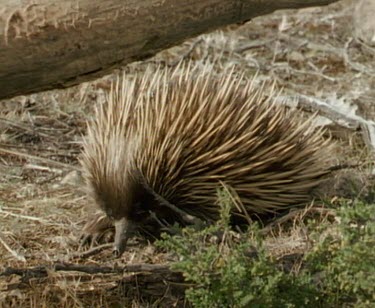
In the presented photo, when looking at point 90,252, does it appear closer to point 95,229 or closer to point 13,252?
point 95,229

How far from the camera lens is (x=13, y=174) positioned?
5227 millimetres

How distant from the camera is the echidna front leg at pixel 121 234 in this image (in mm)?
4348

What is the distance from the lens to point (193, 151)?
4605 mm

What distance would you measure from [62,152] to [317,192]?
53.3 inches

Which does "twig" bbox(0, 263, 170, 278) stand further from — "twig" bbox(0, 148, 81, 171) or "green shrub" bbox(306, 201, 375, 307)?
"twig" bbox(0, 148, 81, 171)

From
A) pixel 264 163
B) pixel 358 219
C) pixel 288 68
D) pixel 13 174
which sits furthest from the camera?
pixel 288 68

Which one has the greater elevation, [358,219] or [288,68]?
[358,219]

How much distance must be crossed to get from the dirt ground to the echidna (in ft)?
0.74

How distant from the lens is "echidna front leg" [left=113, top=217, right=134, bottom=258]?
171 inches

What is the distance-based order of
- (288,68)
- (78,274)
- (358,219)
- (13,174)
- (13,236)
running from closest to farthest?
(358,219) → (78,274) → (13,236) → (13,174) → (288,68)

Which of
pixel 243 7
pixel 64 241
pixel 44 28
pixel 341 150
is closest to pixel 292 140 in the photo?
pixel 341 150

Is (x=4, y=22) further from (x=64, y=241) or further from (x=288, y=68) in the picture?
(x=288, y=68)

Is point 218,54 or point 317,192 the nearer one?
point 317,192

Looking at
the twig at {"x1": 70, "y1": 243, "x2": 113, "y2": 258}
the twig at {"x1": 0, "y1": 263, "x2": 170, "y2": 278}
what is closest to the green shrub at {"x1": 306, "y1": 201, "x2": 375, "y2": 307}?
the twig at {"x1": 0, "y1": 263, "x2": 170, "y2": 278}
